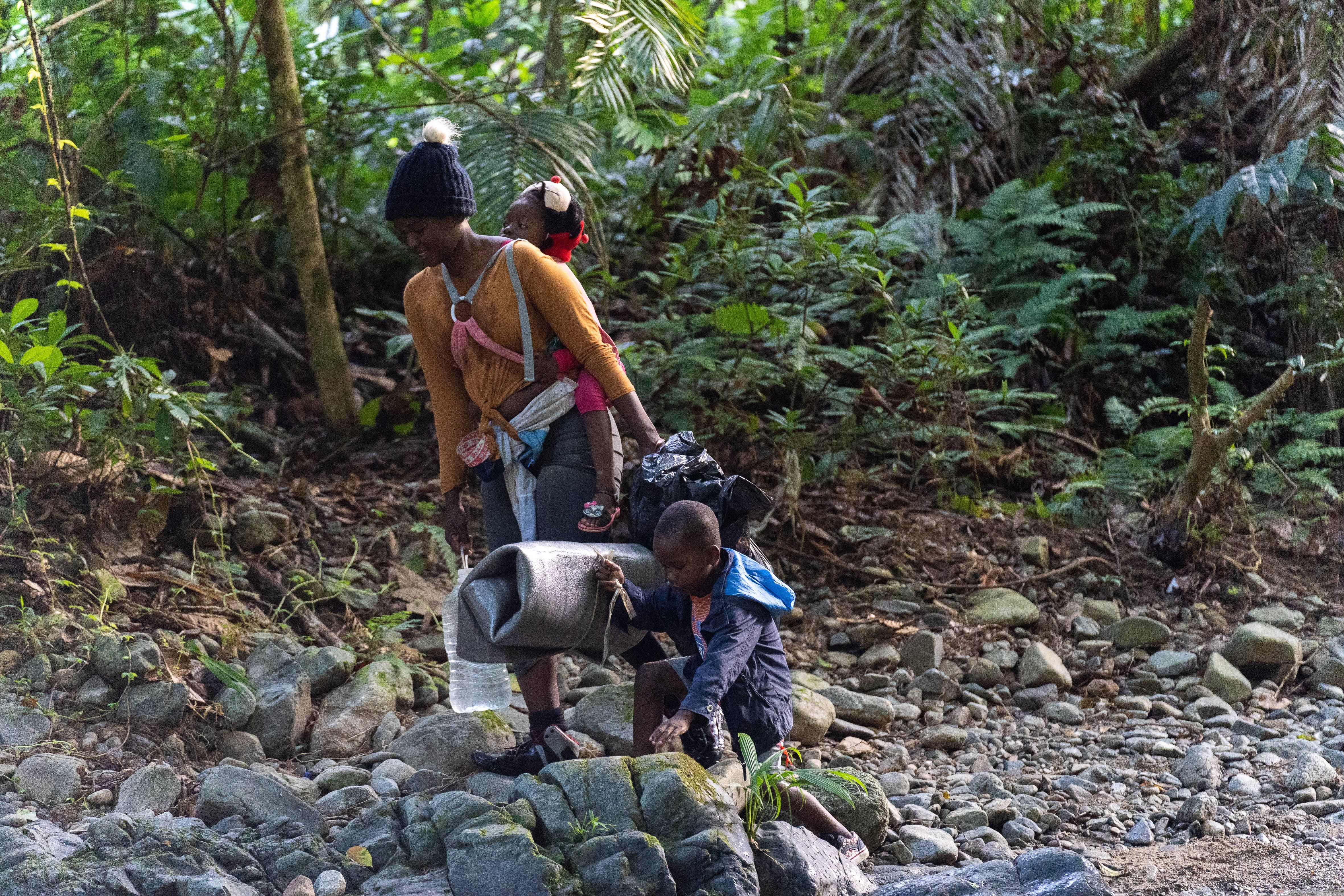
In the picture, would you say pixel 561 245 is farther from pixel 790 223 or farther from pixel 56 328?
pixel 790 223

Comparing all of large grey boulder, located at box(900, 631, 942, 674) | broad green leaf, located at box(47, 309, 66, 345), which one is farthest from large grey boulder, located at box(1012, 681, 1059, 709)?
broad green leaf, located at box(47, 309, 66, 345)

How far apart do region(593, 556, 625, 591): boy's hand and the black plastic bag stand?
7.7 inches

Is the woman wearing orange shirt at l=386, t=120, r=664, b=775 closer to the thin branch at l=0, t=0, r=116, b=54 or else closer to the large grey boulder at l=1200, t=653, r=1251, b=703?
the thin branch at l=0, t=0, r=116, b=54

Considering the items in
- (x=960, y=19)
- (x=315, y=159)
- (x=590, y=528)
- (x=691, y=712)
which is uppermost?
(x=960, y=19)

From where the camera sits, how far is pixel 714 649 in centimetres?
317

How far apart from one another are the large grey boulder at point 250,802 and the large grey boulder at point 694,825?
1004 millimetres

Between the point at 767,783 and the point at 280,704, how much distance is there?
192cm

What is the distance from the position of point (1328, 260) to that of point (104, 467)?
23.6 feet

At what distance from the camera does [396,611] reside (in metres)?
5.39

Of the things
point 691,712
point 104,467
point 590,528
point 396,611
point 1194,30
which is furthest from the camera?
point 1194,30

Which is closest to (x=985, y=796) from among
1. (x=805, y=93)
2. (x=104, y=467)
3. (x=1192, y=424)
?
(x=1192, y=424)

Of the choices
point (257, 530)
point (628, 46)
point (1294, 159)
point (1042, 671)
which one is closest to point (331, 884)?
point (257, 530)

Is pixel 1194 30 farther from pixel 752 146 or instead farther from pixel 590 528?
pixel 590 528

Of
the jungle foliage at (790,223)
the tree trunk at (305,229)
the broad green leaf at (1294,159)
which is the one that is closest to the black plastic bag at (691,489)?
the jungle foliage at (790,223)
